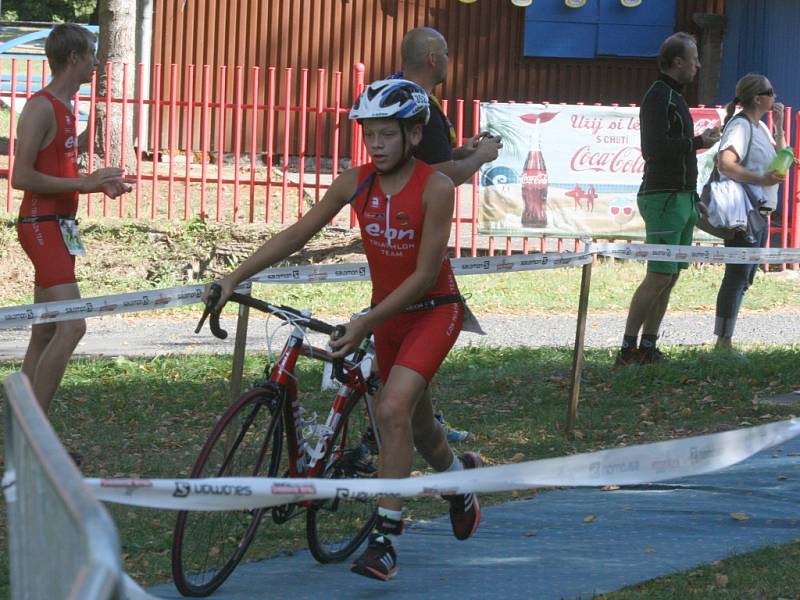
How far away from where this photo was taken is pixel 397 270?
16.4 feet

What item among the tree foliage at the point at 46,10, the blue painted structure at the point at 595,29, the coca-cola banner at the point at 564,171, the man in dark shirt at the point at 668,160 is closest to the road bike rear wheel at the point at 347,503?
the man in dark shirt at the point at 668,160

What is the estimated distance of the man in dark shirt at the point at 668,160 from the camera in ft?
28.2

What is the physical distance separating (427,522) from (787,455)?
2.23m

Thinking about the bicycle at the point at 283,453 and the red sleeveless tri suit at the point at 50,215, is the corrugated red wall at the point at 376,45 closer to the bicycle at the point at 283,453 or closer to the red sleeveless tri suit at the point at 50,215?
the red sleeveless tri suit at the point at 50,215

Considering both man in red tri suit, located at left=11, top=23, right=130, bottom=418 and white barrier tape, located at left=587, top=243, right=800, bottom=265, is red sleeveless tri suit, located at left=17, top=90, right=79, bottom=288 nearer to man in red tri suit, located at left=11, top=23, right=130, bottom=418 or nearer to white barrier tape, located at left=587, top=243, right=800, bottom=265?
man in red tri suit, located at left=11, top=23, right=130, bottom=418

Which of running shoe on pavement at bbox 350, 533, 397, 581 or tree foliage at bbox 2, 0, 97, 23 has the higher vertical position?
tree foliage at bbox 2, 0, 97, 23

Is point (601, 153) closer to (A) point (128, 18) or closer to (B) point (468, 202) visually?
(B) point (468, 202)

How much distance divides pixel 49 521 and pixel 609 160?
12255 mm

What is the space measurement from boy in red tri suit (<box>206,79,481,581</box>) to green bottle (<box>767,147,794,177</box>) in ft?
15.2

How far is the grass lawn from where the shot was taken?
7090 millimetres

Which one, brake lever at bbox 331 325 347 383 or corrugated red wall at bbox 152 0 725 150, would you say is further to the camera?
corrugated red wall at bbox 152 0 725 150

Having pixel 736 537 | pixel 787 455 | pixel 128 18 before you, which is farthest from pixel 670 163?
pixel 128 18

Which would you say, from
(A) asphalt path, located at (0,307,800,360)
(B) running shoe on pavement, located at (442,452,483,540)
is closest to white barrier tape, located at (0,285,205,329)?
(B) running shoe on pavement, located at (442,452,483,540)

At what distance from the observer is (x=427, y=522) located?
5.80 m
